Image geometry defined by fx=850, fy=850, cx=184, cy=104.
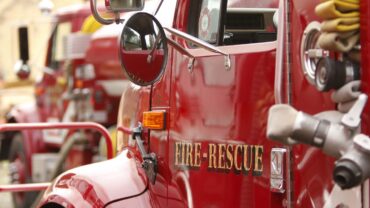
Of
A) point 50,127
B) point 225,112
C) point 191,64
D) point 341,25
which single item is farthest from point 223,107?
point 50,127

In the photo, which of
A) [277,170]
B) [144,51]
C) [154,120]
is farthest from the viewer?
[154,120]

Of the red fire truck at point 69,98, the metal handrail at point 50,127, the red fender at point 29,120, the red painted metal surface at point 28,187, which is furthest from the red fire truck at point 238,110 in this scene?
the red fender at point 29,120

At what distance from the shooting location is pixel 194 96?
12.3 feet

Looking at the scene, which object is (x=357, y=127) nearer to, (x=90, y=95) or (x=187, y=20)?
(x=187, y=20)

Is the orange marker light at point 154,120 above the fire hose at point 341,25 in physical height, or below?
below

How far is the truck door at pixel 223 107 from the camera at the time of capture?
3.35 metres

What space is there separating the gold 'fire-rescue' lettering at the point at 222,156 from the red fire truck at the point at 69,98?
5.47 metres

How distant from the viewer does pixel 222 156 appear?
3.56 m

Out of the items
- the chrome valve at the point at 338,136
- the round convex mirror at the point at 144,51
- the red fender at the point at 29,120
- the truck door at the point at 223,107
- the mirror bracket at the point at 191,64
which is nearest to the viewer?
the chrome valve at the point at 338,136

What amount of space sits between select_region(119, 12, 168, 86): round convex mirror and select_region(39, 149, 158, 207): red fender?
0.66 metres

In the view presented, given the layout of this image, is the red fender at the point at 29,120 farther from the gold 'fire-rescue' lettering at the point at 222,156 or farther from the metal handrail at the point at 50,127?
the gold 'fire-rescue' lettering at the point at 222,156

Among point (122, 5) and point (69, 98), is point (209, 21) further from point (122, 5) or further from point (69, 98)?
point (69, 98)

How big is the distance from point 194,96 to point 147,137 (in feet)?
1.87

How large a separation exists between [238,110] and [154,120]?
74 centimetres
